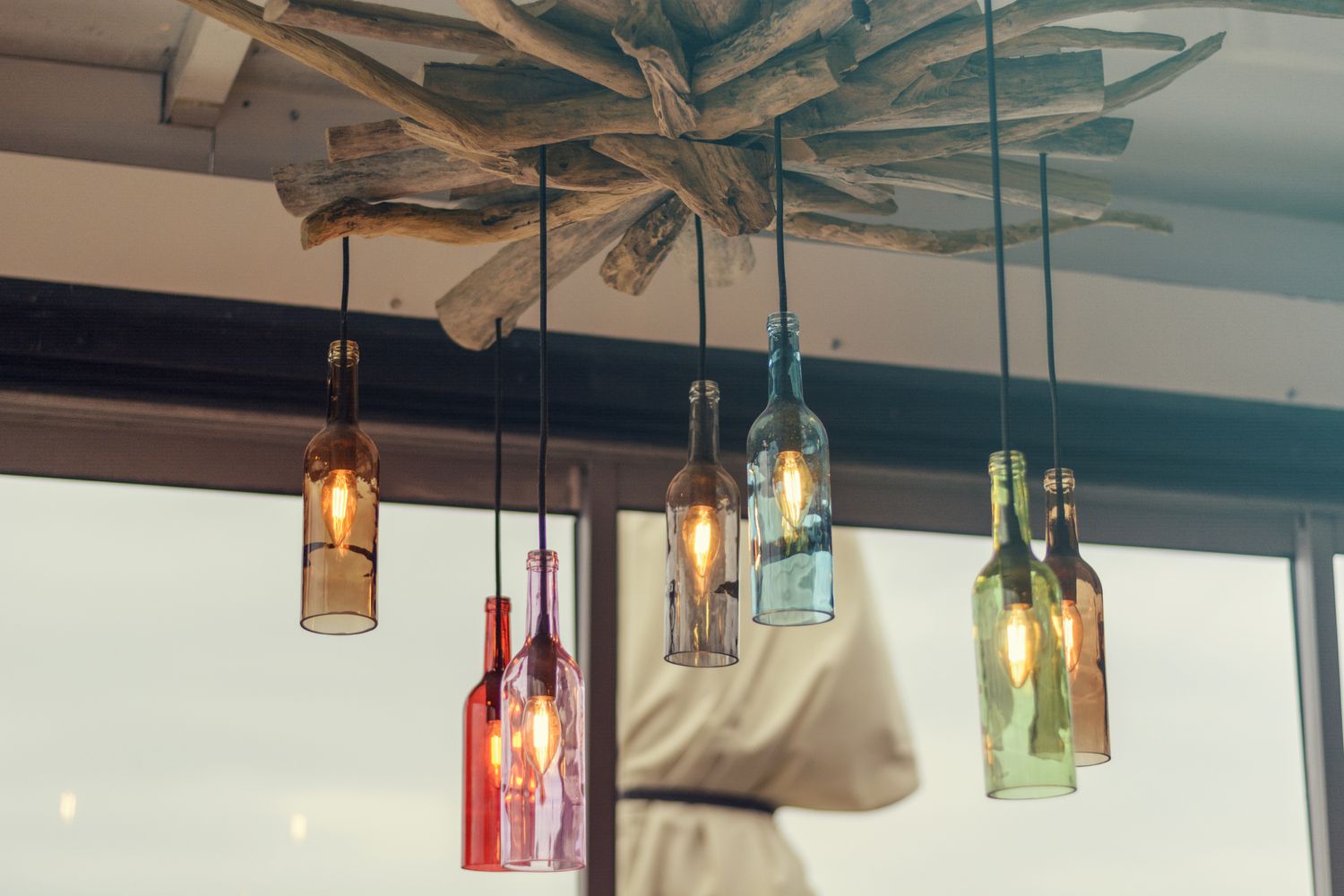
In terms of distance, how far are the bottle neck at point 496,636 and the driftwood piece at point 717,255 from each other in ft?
1.21

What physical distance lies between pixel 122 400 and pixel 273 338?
0.23 meters

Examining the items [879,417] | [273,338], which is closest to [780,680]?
[879,417]

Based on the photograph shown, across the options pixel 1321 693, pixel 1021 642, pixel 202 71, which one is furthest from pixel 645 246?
A: pixel 1321 693

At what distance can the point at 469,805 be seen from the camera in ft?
5.35

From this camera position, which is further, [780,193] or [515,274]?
[515,274]

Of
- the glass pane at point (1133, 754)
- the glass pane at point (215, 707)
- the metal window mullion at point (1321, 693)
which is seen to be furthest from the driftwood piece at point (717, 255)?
the metal window mullion at point (1321, 693)

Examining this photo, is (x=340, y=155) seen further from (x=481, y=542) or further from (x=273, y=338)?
(x=481, y=542)

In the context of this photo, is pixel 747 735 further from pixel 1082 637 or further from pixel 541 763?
pixel 541 763

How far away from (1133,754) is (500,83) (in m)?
1.86

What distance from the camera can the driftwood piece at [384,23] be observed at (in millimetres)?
1355

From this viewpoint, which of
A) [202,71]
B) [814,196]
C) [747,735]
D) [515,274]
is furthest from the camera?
[747,735]

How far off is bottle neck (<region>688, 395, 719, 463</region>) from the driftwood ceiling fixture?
146mm

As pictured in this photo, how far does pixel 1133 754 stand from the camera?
9.51 feet

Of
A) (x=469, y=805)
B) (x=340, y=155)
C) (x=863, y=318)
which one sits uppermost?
(x=863, y=318)
